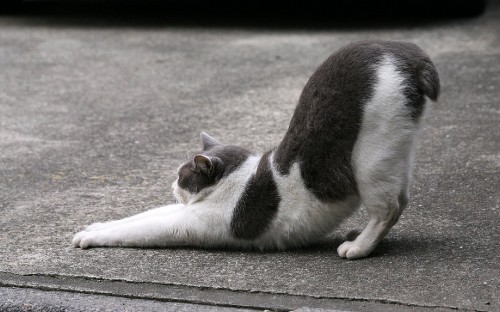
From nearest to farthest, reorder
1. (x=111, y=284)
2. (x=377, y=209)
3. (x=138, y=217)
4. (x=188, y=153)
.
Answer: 1. (x=111, y=284)
2. (x=377, y=209)
3. (x=138, y=217)
4. (x=188, y=153)

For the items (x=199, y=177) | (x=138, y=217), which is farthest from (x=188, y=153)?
(x=199, y=177)

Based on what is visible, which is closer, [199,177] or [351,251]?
[351,251]

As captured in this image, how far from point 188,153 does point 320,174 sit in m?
1.83

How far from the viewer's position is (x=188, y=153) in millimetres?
5312

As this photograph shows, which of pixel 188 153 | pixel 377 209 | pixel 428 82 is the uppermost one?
pixel 428 82

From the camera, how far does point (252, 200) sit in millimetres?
3732

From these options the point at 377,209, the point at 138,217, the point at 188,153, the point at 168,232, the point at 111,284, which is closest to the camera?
the point at 111,284

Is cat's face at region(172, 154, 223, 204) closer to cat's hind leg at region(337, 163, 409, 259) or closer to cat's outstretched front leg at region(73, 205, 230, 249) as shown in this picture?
cat's outstretched front leg at region(73, 205, 230, 249)

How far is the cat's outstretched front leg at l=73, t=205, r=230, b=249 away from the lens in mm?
3760

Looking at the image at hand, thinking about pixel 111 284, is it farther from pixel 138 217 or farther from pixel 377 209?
pixel 377 209

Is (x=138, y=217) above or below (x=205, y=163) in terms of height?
below

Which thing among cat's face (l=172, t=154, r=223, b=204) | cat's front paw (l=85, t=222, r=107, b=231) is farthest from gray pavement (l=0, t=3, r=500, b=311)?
cat's face (l=172, t=154, r=223, b=204)

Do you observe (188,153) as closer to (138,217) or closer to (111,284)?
(138,217)

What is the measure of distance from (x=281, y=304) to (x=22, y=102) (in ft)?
12.7
